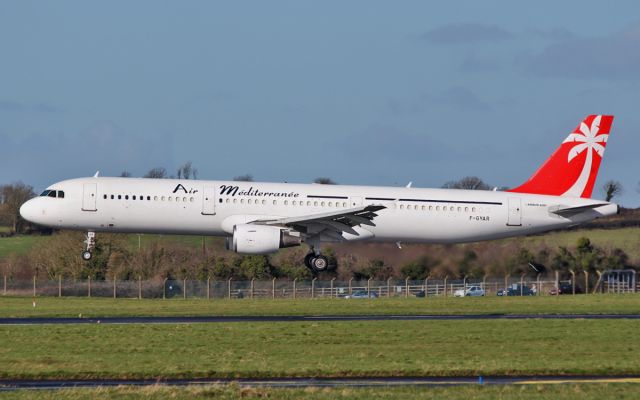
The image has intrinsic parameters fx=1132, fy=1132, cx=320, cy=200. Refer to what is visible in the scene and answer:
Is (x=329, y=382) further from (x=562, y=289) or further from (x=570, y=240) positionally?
(x=570, y=240)

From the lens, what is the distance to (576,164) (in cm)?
5541

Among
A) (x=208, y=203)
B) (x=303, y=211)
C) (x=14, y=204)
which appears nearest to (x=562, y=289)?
(x=303, y=211)

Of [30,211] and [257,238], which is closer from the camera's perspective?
[257,238]

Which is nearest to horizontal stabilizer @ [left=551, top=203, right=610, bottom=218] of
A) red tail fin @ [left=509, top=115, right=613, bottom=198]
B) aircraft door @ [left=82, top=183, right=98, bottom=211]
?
red tail fin @ [left=509, top=115, right=613, bottom=198]

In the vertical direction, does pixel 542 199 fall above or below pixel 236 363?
above

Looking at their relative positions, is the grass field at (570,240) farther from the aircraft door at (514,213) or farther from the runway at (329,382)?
the runway at (329,382)

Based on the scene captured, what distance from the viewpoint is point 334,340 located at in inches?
1335

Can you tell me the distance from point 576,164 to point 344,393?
115 ft

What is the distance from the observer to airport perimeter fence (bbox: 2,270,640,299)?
5688cm

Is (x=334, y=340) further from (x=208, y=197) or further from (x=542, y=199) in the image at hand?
(x=542, y=199)

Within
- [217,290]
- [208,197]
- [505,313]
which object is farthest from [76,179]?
[505,313]

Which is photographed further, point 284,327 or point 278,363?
point 284,327

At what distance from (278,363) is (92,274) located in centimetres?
4416

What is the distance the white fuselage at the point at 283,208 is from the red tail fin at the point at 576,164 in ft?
3.24
